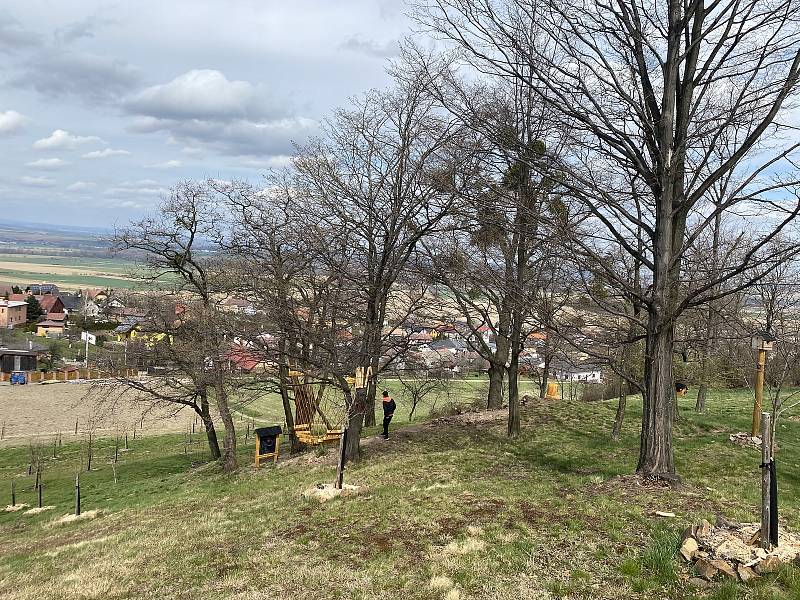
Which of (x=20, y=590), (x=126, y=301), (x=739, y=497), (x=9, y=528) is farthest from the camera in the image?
(x=126, y=301)

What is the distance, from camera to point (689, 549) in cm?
570

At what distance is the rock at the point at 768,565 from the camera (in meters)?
5.21

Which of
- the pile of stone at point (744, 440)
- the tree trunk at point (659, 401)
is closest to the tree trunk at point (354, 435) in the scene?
the tree trunk at point (659, 401)

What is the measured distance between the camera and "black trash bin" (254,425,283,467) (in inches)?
631

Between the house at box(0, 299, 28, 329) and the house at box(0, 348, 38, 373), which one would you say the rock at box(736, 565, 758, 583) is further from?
the house at box(0, 299, 28, 329)

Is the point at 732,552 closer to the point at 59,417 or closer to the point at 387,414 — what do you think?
the point at 387,414

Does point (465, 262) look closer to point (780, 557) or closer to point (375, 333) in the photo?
point (375, 333)

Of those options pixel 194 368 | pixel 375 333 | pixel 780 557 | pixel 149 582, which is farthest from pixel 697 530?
pixel 194 368

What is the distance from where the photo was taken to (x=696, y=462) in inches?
436

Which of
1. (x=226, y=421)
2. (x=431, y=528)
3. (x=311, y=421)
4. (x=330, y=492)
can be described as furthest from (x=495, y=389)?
(x=431, y=528)

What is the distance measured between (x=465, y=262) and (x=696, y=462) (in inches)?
228

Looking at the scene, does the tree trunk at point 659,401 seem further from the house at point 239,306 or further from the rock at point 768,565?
the house at point 239,306

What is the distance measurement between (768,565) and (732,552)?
0.97 ft

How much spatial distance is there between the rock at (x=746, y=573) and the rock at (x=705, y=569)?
18 centimetres
